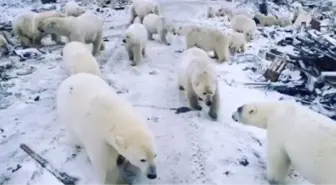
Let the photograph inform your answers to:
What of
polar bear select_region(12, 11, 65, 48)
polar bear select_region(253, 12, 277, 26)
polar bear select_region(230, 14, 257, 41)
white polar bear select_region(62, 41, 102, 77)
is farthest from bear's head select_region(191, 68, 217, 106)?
polar bear select_region(253, 12, 277, 26)

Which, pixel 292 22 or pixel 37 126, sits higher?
pixel 37 126

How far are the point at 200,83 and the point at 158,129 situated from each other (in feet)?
2.98

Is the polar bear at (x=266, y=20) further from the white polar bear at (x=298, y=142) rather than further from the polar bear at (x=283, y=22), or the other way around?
the white polar bear at (x=298, y=142)

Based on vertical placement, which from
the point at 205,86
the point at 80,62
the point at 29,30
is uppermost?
the point at 205,86

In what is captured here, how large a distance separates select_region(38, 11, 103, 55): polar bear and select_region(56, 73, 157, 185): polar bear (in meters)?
4.81

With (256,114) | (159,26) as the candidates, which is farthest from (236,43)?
(256,114)

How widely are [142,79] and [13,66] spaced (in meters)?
2.97

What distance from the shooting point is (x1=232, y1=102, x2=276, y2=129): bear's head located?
518 cm

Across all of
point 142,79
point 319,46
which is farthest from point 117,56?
point 319,46

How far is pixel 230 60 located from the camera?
9.91m

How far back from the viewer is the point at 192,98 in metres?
7.07

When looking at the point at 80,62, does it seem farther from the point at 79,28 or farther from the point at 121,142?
the point at 121,142

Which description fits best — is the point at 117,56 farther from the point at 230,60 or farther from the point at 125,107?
the point at 125,107

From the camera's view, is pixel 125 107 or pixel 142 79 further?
pixel 142 79
